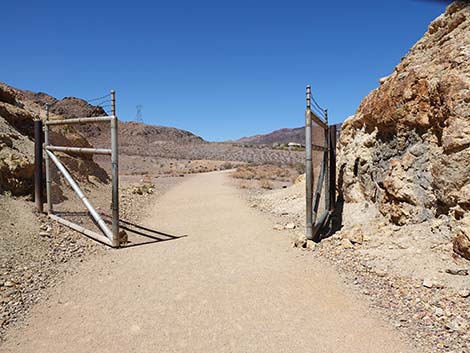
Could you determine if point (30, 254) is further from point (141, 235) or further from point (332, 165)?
point (332, 165)

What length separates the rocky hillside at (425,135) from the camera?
4.34m

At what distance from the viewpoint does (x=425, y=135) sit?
5.18 metres

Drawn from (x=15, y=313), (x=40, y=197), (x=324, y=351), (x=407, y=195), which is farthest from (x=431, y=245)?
(x=40, y=197)

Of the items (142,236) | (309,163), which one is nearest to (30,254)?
(142,236)

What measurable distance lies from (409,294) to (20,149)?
7.46 m

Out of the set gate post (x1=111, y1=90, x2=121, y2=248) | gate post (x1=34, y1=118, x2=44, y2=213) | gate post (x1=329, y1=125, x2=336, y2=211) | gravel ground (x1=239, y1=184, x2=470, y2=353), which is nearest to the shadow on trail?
gate post (x1=111, y1=90, x2=121, y2=248)

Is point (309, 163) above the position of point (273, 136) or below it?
below

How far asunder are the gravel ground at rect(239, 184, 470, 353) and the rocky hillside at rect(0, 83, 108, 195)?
5531mm

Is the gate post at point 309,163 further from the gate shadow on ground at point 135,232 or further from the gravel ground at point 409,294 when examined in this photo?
the gate shadow on ground at point 135,232

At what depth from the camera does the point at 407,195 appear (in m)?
5.23

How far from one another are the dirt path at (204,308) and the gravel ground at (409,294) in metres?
0.21

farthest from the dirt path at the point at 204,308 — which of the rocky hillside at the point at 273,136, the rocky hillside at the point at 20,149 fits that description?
the rocky hillside at the point at 273,136

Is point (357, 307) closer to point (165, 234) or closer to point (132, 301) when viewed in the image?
point (132, 301)

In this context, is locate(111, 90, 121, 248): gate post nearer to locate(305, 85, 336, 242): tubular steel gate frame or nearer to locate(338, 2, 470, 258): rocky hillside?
locate(305, 85, 336, 242): tubular steel gate frame
